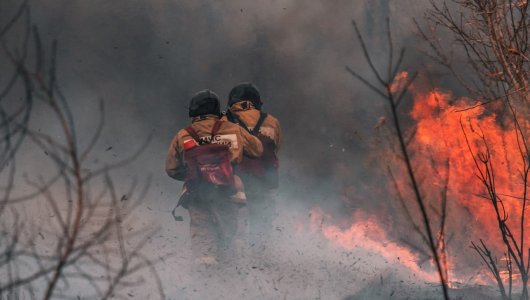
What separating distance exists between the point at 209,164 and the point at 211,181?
0.20 m

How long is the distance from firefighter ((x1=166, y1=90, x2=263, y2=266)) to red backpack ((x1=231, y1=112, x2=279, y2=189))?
1.78 ft

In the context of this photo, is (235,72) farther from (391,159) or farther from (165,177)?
(391,159)

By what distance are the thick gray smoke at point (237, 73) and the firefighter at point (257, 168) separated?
119 inches

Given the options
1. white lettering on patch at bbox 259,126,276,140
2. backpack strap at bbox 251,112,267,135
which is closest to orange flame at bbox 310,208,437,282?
white lettering on patch at bbox 259,126,276,140

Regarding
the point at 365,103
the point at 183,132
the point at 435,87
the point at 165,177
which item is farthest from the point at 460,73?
the point at 183,132

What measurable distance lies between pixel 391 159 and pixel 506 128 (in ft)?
7.61

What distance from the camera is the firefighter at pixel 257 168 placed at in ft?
27.0

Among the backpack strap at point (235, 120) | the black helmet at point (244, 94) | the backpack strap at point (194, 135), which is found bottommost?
the backpack strap at point (194, 135)

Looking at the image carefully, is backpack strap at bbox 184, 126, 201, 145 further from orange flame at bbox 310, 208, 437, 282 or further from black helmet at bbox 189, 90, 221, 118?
orange flame at bbox 310, 208, 437, 282

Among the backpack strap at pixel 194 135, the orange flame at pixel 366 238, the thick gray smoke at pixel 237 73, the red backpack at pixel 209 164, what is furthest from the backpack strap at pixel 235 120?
the thick gray smoke at pixel 237 73

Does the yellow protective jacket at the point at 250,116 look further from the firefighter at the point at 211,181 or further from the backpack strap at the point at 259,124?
the firefighter at the point at 211,181

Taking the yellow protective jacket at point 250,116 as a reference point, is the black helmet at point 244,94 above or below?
above

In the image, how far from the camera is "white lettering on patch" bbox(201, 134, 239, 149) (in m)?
7.59

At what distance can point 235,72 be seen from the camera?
12984 millimetres
